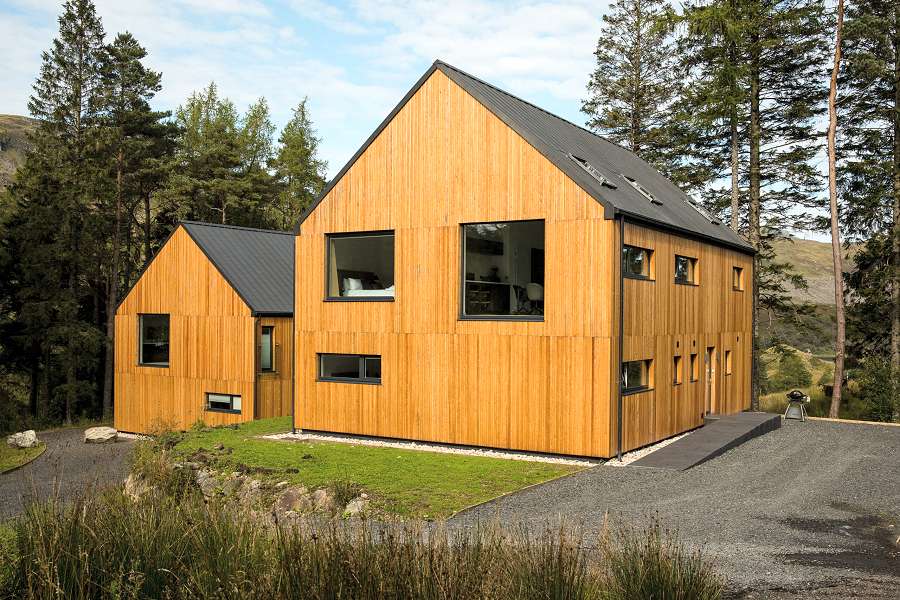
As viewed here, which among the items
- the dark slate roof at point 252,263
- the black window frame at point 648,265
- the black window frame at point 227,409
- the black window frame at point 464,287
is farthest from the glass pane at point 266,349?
the black window frame at point 648,265

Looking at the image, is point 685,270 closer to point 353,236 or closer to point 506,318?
point 506,318

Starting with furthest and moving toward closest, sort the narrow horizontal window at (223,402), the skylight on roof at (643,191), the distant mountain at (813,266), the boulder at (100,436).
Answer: the distant mountain at (813,266), the boulder at (100,436), the narrow horizontal window at (223,402), the skylight on roof at (643,191)

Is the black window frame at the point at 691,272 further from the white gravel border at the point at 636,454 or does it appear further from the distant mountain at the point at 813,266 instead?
the distant mountain at the point at 813,266

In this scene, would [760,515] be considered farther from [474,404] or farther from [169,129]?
[169,129]

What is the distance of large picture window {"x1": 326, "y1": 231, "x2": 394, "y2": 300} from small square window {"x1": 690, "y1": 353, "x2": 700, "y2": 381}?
6.99 m

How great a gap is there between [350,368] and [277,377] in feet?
19.0

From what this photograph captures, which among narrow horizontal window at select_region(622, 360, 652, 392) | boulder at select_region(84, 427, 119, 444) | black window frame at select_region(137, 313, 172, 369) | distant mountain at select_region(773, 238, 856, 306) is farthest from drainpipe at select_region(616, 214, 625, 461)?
distant mountain at select_region(773, 238, 856, 306)

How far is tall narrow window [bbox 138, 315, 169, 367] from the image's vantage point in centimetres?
2403

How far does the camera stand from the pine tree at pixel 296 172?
47.9 metres

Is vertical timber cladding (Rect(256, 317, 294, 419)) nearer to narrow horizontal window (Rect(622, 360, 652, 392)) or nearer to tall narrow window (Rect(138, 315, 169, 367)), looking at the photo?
tall narrow window (Rect(138, 315, 169, 367))

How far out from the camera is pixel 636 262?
15148mm

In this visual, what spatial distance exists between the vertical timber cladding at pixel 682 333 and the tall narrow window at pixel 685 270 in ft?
0.42

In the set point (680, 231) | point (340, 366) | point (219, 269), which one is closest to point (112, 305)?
point (219, 269)

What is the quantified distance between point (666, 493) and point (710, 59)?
21243mm
